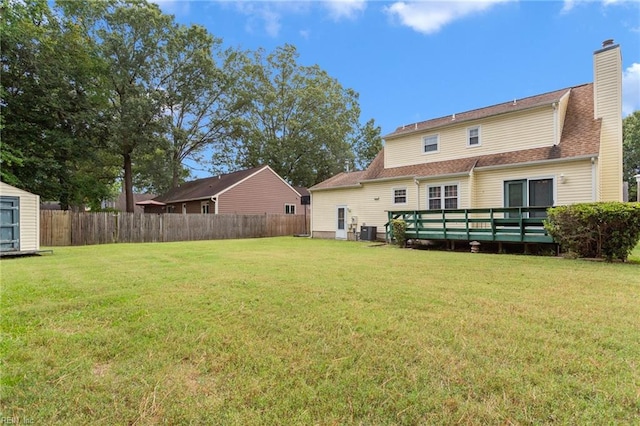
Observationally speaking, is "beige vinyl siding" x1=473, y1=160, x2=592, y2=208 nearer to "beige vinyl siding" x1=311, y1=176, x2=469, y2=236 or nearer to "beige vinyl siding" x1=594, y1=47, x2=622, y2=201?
"beige vinyl siding" x1=311, y1=176, x2=469, y2=236

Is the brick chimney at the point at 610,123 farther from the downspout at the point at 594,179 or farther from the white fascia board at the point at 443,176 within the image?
the white fascia board at the point at 443,176

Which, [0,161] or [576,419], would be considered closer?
[576,419]

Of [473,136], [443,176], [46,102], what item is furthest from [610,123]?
[46,102]

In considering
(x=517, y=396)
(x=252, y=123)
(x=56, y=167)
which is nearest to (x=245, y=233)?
(x=56, y=167)

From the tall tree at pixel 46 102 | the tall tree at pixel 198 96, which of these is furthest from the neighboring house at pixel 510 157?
the tall tree at pixel 46 102

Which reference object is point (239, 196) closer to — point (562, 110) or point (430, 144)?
point (430, 144)

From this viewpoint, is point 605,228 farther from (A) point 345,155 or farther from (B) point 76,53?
(A) point 345,155

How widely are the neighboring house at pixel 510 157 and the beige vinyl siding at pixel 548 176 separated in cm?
2

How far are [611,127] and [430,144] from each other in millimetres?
6066

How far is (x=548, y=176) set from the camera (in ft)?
35.8

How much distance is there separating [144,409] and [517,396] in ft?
7.71

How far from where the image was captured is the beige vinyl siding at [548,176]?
33.6 ft

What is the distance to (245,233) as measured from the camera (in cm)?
1973

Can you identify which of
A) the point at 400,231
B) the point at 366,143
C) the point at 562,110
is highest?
the point at 366,143
